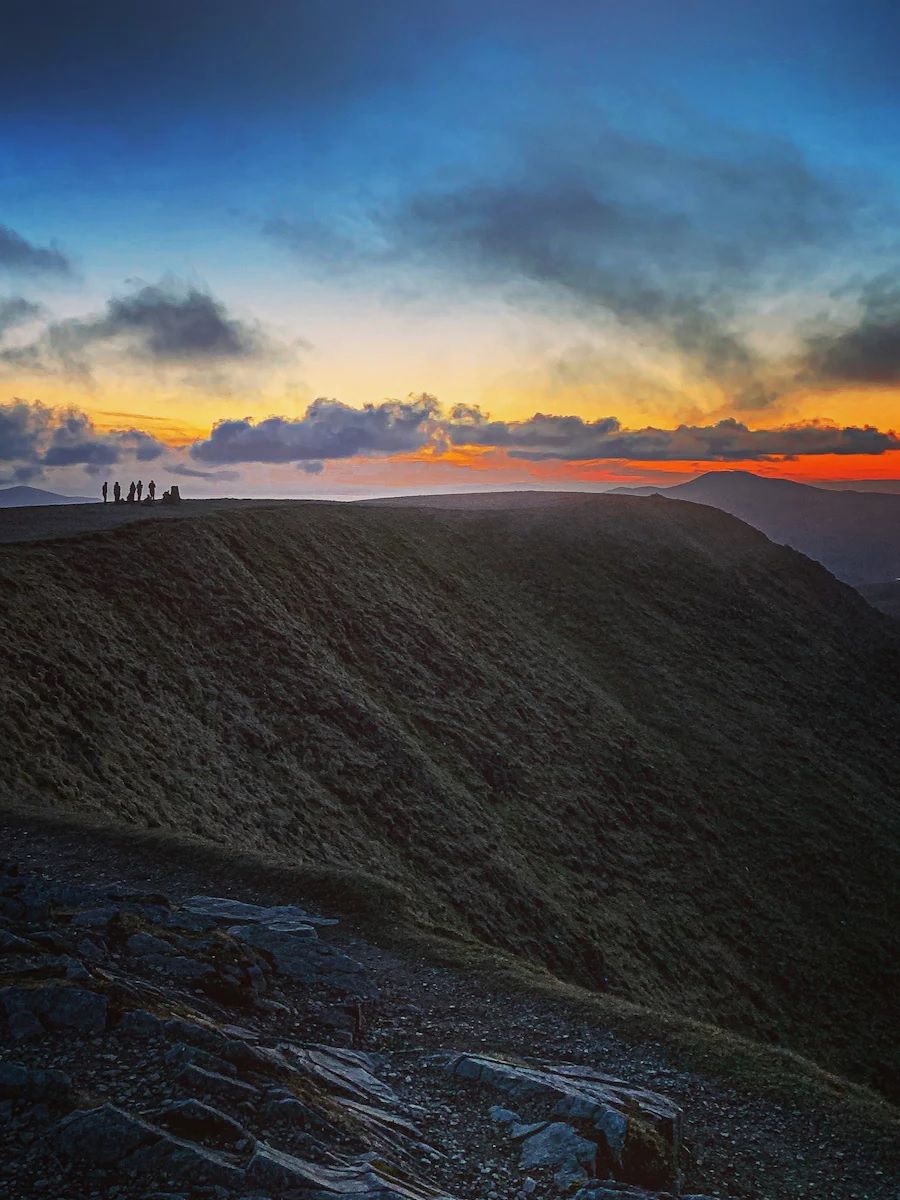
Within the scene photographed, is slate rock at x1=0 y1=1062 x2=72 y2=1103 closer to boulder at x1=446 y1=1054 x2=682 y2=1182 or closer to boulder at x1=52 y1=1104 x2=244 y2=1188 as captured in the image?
boulder at x1=52 y1=1104 x2=244 y2=1188

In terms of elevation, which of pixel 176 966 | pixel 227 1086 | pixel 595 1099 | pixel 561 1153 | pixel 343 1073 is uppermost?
pixel 227 1086

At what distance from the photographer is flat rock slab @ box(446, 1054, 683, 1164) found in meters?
9.76

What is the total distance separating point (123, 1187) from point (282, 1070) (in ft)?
8.30

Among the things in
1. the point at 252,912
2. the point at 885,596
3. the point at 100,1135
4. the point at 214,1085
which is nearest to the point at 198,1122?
the point at 214,1085

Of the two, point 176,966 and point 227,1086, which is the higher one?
point 227,1086

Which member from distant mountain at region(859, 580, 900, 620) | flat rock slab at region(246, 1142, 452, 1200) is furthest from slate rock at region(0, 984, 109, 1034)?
distant mountain at region(859, 580, 900, 620)

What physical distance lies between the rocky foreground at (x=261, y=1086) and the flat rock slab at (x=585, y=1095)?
1.3 inches

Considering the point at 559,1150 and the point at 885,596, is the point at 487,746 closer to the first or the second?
the point at 559,1150

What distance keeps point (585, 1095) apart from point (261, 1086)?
4.41 meters

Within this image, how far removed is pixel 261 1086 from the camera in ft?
28.4

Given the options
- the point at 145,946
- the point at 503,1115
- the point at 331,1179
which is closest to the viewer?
the point at 331,1179

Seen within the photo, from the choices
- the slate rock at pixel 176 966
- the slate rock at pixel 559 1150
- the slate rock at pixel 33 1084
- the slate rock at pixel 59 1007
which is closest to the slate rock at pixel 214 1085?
the slate rock at pixel 33 1084

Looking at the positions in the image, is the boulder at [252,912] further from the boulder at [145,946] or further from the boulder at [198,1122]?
the boulder at [198,1122]

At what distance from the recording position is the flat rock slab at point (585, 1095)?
32.0 ft
